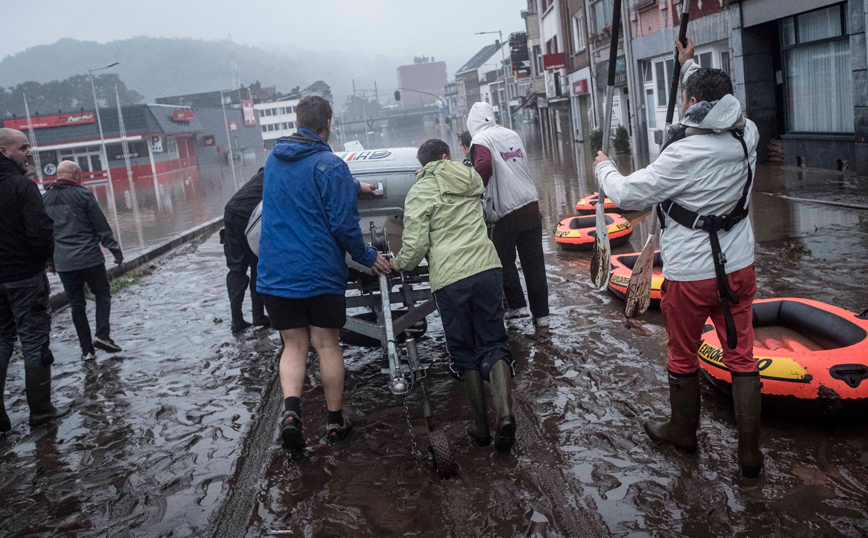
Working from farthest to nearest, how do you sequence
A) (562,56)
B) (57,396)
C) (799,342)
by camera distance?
(562,56) < (57,396) < (799,342)

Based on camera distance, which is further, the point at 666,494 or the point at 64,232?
the point at 64,232

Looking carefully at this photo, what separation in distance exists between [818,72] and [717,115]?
13.0 metres

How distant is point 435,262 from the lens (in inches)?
162

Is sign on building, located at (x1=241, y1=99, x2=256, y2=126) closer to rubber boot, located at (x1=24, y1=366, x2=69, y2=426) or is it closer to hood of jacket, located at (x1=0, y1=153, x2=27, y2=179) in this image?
hood of jacket, located at (x1=0, y1=153, x2=27, y2=179)

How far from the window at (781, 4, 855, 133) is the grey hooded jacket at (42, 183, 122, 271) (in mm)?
12413

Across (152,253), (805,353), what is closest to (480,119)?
(805,353)

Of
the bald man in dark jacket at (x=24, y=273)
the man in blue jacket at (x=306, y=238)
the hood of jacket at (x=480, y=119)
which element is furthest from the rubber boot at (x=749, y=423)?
the bald man in dark jacket at (x=24, y=273)

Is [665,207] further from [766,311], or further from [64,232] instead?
[64,232]

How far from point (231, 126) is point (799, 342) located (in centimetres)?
9450

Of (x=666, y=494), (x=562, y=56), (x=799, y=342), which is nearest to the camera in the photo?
(x=666, y=494)

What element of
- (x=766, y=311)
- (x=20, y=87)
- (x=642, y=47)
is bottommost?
(x=766, y=311)

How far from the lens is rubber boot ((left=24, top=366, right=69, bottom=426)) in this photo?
5.16 m

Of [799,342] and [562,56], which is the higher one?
[562,56]

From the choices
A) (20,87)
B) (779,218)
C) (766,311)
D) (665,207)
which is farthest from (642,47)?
(20,87)
